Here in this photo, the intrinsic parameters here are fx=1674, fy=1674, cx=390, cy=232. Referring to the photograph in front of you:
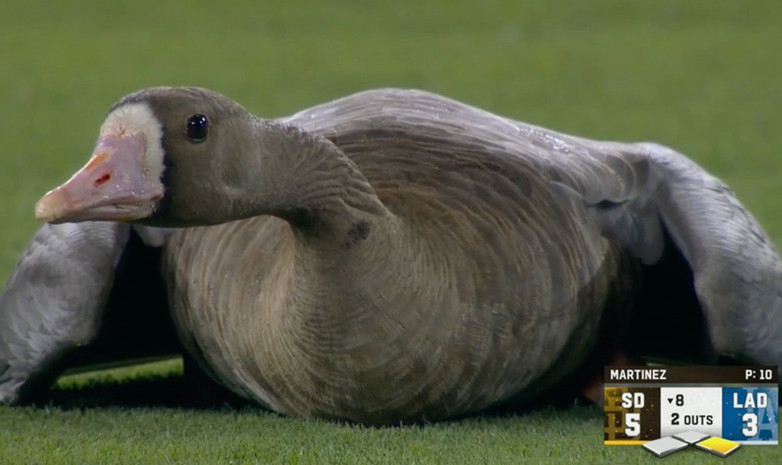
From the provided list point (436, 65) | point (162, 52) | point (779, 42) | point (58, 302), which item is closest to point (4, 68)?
point (162, 52)

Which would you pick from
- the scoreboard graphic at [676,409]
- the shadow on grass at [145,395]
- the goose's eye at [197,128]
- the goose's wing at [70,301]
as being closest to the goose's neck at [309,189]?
the goose's eye at [197,128]

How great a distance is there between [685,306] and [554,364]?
73cm

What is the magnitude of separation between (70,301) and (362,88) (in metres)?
8.86

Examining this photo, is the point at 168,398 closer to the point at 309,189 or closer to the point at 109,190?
the point at 309,189

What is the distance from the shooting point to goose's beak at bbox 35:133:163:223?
172 inches

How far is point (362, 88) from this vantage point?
14.5 metres

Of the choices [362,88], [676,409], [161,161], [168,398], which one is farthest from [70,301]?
[362,88]

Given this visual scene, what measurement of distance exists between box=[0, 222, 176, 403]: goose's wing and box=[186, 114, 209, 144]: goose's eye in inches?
56.4

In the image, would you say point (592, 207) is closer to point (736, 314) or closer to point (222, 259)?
point (736, 314)

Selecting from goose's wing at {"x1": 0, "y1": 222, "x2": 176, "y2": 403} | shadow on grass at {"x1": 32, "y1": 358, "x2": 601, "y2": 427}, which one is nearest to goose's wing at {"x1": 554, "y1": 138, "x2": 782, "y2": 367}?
shadow on grass at {"x1": 32, "y1": 358, "x2": 601, "y2": 427}

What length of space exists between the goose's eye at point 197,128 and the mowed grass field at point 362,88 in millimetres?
1015

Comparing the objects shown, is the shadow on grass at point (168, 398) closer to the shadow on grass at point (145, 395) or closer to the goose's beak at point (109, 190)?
the shadow on grass at point (145, 395)

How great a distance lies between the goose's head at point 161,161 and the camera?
14.5ft

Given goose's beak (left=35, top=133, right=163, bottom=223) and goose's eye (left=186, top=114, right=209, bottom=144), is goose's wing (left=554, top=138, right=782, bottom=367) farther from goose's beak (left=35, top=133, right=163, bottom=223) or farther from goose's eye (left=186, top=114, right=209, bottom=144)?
goose's beak (left=35, top=133, right=163, bottom=223)
